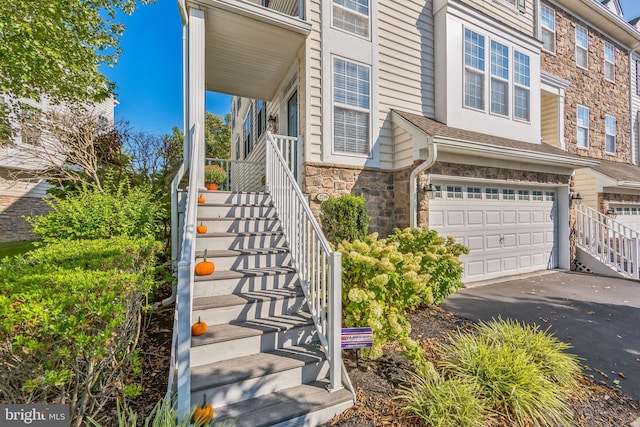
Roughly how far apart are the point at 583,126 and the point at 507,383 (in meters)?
11.2

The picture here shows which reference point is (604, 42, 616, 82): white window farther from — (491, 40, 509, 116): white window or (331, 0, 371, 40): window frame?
(331, 0, 371, 40): window frame

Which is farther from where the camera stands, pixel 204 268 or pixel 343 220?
pixel 343 220

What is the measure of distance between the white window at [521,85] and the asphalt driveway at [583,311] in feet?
13.8

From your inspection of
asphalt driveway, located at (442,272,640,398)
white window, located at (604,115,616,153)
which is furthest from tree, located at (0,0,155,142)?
white window, located at (604,115,616,153)

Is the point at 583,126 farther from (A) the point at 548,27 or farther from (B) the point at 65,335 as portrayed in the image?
(B) the point at 65,335

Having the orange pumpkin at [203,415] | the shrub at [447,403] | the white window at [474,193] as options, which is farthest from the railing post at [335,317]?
the white window at [474,193]

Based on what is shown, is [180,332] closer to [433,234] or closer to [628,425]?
[628,425]

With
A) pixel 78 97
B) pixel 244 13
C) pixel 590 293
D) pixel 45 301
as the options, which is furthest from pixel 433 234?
pixel 78 97

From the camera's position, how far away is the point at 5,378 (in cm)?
164

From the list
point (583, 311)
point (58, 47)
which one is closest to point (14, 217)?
point (58, 47)

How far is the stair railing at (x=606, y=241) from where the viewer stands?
658 cm

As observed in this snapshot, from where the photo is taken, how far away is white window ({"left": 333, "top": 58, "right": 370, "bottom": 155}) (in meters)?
5.40

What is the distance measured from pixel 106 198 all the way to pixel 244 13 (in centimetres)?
377

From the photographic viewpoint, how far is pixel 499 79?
21.8 ft
